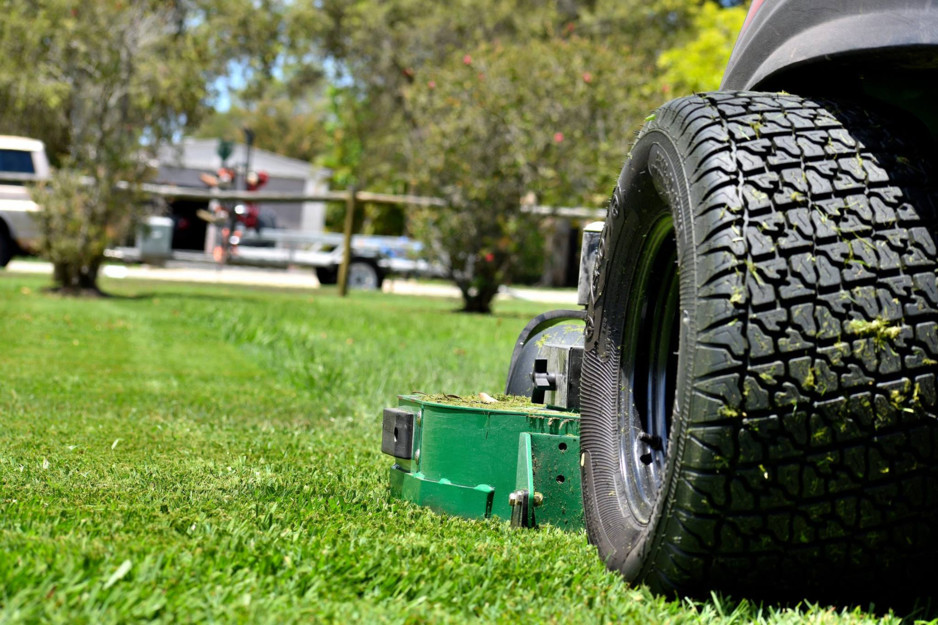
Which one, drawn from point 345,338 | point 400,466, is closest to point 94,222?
point 345,338

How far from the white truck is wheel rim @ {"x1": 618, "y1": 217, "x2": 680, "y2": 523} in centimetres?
1667

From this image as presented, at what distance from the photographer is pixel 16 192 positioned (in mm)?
18406

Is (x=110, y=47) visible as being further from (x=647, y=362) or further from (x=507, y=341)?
(x=647, y=362)

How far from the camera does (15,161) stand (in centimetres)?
1958

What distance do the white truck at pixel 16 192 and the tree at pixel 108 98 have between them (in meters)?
5.05

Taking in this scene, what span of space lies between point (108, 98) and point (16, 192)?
703 centimetres

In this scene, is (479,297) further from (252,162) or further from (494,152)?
(252,162)

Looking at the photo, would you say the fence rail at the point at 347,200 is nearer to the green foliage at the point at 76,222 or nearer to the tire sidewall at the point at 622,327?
the green foliage at the point at 76,222

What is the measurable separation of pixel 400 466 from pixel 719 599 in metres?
1.21

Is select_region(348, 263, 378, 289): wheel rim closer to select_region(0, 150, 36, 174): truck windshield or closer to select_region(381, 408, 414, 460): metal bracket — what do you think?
select_region(0, 150, 36, 174): truck windshield

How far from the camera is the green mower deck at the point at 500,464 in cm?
274

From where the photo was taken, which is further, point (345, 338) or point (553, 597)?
point (345, 338)

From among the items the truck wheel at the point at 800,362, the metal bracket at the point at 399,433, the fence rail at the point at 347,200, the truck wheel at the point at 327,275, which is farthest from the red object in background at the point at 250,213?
the truck wheel at the point at 800,362

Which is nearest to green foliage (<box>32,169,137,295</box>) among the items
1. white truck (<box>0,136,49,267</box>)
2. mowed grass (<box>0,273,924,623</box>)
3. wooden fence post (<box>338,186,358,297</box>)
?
wooden fence post (<box>338,186,358,297</box>)
